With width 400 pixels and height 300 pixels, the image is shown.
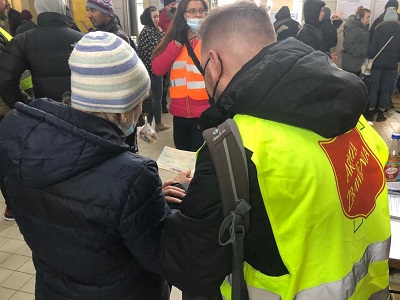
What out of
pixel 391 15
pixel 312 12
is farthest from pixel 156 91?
pixel 391 15

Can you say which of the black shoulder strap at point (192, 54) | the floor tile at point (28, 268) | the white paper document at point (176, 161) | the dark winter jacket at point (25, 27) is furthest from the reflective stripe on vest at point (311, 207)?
the dark winter jacket at point (25, 27)

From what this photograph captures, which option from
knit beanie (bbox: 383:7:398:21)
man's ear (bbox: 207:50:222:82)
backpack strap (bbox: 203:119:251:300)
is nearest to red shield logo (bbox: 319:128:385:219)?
backpack strap (bbox: 203:119:251:300)

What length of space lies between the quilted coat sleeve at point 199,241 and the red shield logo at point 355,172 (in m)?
0.32

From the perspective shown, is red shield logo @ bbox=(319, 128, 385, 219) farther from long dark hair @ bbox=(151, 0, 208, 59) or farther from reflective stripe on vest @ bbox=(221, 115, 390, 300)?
long dark hair @ bbox=(151, 0, 208, 59)

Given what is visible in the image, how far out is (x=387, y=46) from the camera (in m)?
6.02

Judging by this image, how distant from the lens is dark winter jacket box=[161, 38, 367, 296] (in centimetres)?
97

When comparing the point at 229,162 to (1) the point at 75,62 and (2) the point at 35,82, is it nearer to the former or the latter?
(1) the point at 75,62

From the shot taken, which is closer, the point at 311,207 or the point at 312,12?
the point at 311,207

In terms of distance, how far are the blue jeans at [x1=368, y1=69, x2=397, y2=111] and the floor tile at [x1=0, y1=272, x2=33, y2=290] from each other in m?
5.73

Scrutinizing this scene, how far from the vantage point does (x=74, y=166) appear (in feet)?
3.46

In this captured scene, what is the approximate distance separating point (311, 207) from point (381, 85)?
6.22 m

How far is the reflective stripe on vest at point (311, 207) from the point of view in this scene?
3.14 feet

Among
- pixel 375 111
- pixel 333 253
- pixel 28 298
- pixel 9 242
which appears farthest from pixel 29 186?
pixel 375 111

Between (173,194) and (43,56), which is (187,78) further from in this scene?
(173,194)
